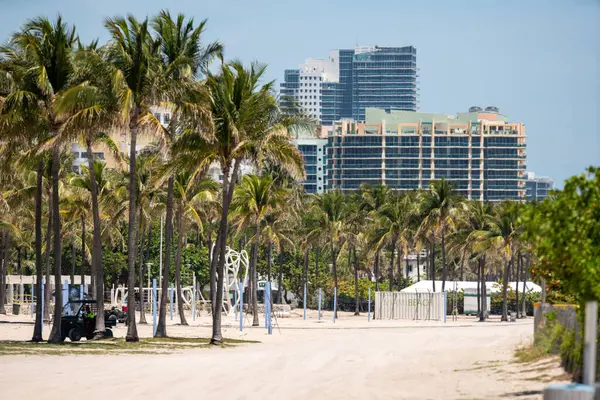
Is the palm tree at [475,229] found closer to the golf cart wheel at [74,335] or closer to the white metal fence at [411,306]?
the white metal fence at [411,306]

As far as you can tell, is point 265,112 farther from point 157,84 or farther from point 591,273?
point 591,273

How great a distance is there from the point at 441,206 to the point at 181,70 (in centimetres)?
4855

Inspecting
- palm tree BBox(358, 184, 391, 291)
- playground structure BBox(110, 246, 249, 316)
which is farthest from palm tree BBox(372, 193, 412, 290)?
playground structure BBox(110, 246, 249, 316)

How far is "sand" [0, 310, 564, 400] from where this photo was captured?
1980 cm

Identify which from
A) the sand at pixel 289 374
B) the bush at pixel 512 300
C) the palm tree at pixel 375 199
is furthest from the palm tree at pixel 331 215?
the sand at pixel 289 374

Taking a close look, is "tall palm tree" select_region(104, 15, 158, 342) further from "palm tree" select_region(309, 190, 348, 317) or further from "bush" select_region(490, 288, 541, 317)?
"bush" select_region(490, 288, 541, 317)

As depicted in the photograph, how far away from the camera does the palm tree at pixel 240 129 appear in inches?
1411

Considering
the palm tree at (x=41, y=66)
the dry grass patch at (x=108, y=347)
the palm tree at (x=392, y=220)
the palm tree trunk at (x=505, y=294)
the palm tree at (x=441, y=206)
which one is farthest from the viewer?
the palm tree at (x=392, y=220)

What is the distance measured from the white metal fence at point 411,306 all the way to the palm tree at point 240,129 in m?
36.3

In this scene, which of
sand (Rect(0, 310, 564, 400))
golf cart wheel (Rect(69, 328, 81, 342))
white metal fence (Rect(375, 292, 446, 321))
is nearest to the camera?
sand (Rect(0, 310, 564, 400))

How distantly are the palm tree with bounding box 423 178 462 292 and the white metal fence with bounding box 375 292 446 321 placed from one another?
856 centimetres

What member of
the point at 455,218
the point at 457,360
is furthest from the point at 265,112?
the point at 455,218

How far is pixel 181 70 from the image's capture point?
35844mm

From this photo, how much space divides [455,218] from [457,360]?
56.6 metres
